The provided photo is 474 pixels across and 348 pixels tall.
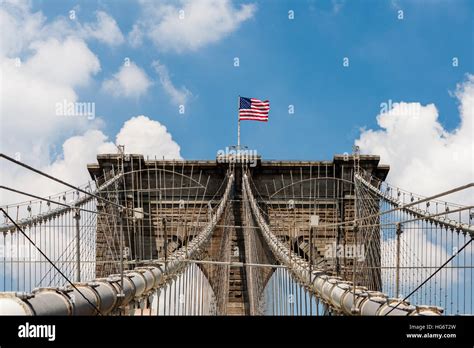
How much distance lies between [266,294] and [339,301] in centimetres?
1233

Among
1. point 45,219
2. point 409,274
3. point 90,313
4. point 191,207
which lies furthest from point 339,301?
point 191,207

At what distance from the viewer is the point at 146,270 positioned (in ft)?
27.5

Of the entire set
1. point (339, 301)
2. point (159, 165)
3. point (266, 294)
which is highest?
point (159, 165)

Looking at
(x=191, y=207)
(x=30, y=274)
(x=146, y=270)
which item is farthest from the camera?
(x=191, y=207)

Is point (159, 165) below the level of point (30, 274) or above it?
above

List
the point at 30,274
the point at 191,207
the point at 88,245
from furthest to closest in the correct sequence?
the point at 191,207, the point at 88,245, the point at 30,274

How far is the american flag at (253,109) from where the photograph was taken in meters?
24.7

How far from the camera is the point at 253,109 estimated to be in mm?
24953

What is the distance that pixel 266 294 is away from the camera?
1948cm

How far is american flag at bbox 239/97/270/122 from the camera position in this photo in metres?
24.7

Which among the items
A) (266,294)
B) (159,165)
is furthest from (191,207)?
(266,294)
